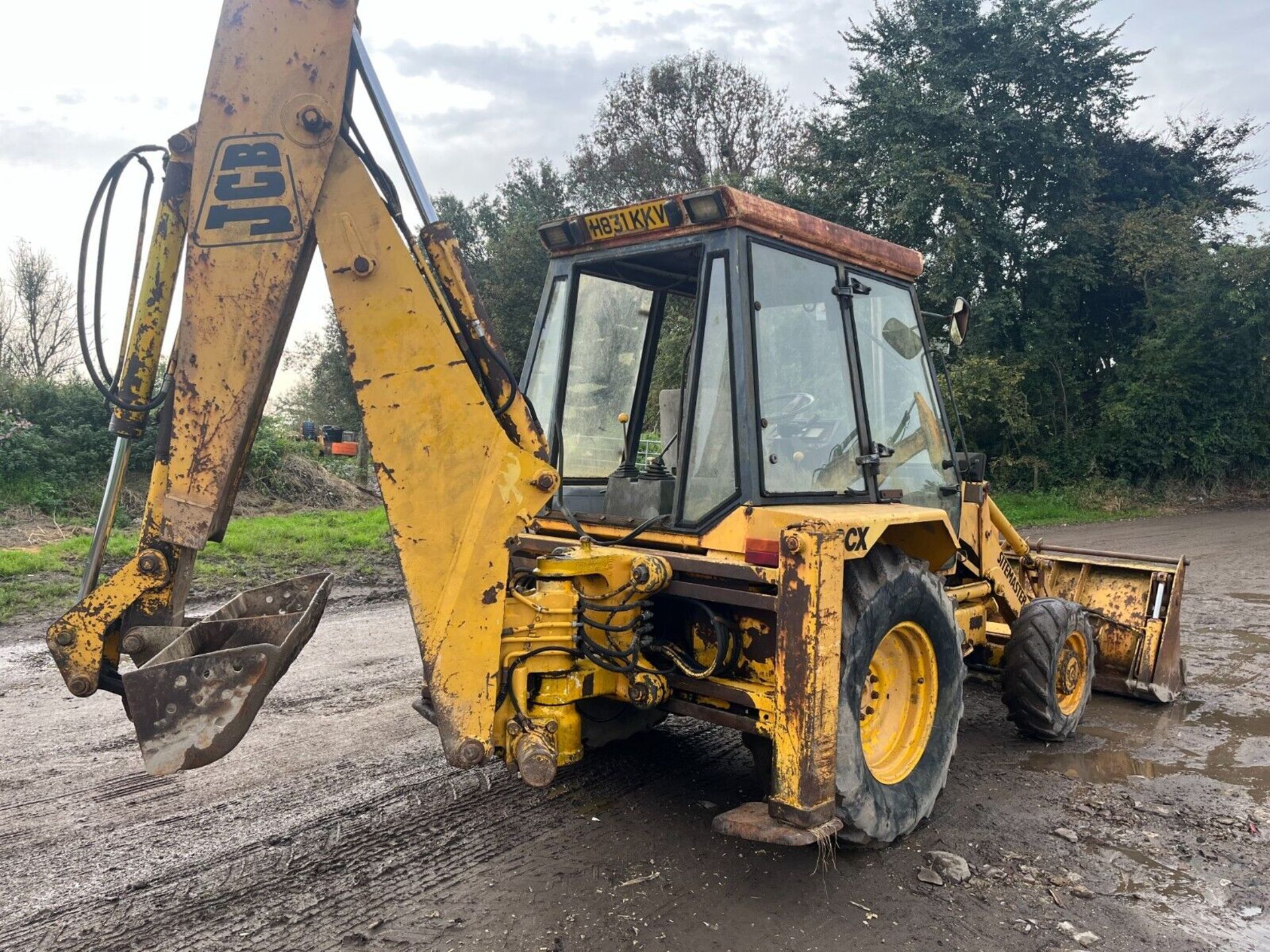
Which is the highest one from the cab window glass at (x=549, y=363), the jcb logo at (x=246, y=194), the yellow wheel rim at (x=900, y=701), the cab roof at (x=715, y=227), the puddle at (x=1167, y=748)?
the cab roof at (x=715, y=227)

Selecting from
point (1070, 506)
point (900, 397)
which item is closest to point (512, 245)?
point (1070, 506)

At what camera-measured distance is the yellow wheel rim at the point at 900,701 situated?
12.0 ft

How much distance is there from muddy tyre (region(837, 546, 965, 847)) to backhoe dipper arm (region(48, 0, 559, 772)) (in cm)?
125

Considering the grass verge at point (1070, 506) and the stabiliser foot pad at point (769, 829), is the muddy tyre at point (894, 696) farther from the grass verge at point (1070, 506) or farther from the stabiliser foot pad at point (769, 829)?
the grass verge at point (1070, 506)

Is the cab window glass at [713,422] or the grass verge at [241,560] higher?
the cab window glass at [713,422]

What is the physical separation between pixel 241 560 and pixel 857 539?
299 inches

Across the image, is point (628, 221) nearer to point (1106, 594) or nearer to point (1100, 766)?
point (1100, 766)

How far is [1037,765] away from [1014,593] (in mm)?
1091

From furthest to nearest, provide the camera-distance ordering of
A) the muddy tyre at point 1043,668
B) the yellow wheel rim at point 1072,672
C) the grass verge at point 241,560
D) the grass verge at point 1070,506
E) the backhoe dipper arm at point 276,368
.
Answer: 1. the grass verge at point 1070,506
2. the grass verge at point 241,560
3. the yellow wheel rim at point 1072,672
4. the muddy tyre at point 1043,668
5. the backhoe dipper arm at point 276,368

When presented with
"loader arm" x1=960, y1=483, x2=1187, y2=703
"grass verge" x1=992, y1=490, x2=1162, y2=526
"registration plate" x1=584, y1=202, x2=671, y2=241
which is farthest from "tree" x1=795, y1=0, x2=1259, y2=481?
"registration plate" x1=584, y1=202, x2=671, y2=241

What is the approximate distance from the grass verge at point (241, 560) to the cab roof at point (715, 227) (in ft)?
16.9

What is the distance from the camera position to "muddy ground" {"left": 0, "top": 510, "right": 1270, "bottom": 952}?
291 centimetres

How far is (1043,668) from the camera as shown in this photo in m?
4.58

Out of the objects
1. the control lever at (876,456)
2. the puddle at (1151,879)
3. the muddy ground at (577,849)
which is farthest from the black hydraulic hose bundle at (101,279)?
the puddle at (1151,879)
